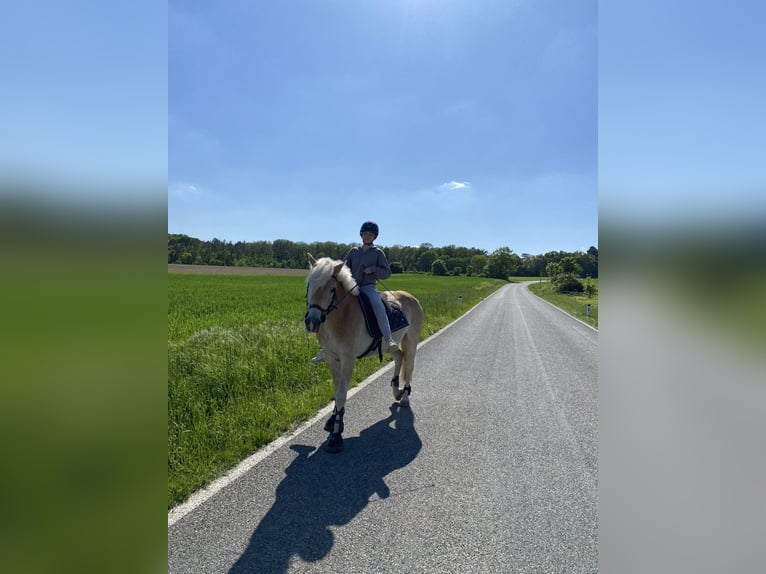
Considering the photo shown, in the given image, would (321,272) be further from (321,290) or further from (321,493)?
(321,493)

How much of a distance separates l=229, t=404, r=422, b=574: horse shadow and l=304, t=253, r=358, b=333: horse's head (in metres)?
1.41

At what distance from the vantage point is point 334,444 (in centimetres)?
388

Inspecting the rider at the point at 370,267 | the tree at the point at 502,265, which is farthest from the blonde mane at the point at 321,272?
the tree at the point at 502,265

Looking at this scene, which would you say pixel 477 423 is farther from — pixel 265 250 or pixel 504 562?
pixel 265 250

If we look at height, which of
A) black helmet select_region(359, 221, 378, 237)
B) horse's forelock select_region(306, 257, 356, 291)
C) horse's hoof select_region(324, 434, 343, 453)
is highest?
black helmet select_region(359, 221, 378, 237)

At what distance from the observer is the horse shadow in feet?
8.00

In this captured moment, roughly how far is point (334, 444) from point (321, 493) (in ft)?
2.53

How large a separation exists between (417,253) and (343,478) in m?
94.6

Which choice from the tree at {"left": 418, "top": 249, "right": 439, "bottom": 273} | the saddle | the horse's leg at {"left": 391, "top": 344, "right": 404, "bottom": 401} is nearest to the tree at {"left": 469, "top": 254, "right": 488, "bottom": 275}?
the tree at {"left": 418, "top": 249, "right": 439, "bottom": 273}

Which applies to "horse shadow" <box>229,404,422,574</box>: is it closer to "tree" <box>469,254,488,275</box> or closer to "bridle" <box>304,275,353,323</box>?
"bridle" <box>304,275,353,323</box>
